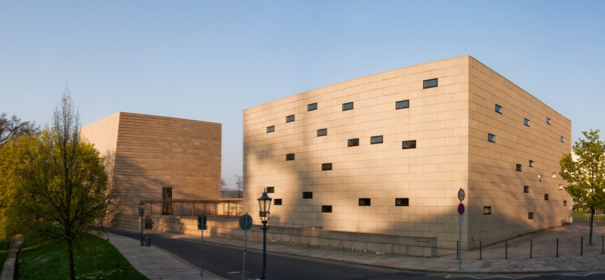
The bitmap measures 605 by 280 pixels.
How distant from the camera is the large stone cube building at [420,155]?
33500 millimetres

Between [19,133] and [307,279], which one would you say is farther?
[19,133]

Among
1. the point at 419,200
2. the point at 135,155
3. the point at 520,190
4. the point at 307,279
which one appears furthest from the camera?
the point at 135,155

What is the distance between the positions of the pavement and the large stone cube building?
12.6 ft

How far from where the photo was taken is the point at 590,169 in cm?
3091

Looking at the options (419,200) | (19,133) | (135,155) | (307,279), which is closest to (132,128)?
(135,155)

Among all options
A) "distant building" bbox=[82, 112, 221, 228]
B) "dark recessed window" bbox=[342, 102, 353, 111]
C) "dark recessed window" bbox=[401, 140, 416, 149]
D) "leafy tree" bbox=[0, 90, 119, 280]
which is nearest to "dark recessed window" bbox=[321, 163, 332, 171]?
"dark recessed window" bbox=[342, 102, 353, 111]

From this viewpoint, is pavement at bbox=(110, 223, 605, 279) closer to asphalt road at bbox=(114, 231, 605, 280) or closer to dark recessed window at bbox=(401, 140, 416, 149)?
asphalt road at bbox=(114, 231, 605, 280)

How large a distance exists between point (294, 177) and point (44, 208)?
26732mm

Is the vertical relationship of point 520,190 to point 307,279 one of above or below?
above

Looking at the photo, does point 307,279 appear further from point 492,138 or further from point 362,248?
point 492,138

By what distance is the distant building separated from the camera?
80.9 metres

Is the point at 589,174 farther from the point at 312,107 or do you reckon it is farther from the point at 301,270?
the point at 312,107

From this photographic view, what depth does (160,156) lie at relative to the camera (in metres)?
84.6

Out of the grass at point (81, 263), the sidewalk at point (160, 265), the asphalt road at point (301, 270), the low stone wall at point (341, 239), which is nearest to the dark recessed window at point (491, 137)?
the low stone wall at point (341, 239)
